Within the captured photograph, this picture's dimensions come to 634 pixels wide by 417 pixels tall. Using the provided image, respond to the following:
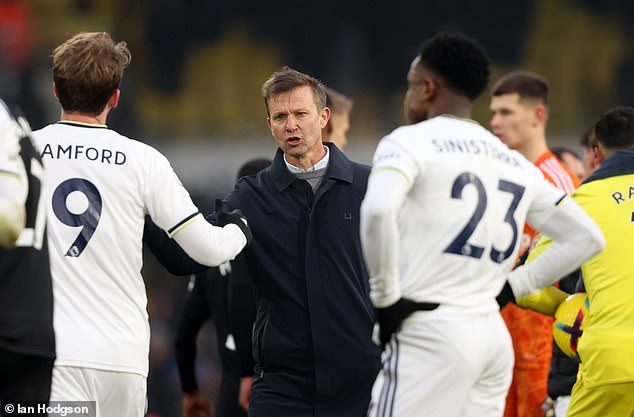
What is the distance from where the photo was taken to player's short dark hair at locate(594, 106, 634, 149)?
18.5 ft

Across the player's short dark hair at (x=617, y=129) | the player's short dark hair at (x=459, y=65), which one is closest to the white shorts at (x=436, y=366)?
the player's short dark hair at (x=459, y=65)

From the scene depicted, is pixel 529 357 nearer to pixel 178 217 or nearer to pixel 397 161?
pixel 178 217

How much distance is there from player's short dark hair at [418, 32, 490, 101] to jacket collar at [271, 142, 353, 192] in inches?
35.6

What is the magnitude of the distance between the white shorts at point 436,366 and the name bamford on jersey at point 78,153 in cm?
133

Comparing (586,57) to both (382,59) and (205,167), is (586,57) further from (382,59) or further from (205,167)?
(205,167)

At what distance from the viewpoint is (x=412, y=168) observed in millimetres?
4027

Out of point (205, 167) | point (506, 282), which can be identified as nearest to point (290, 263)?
point (506, 282)

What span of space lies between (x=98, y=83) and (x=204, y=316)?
8.23ft

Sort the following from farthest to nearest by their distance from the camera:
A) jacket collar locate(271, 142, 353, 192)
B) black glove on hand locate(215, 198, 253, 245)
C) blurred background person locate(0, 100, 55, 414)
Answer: jacket collar locate(271, 142, 353, 192)
black glove on hand locate(215, 198, 253, 245)
blurred background person locate(0, 100, 55, 414)

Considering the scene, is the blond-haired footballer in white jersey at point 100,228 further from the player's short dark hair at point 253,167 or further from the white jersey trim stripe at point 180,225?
the player's short dark hair at point 253,167

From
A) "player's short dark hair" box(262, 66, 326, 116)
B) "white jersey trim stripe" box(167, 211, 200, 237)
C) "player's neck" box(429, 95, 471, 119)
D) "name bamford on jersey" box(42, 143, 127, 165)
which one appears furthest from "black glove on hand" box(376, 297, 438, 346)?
"player's short dark hair" box(262, 66, 326, 116)

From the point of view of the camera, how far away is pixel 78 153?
14.7ft

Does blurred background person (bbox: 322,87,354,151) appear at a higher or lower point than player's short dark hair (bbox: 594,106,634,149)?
lower

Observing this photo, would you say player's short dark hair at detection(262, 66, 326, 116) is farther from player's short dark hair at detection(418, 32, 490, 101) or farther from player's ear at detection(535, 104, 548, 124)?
player's ear at detection(535, 104, 548, 124)
